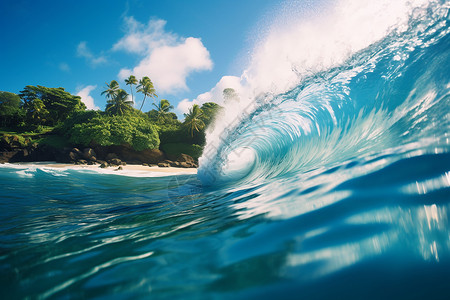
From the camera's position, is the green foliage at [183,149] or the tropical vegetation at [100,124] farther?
the green foliage at [183,149]

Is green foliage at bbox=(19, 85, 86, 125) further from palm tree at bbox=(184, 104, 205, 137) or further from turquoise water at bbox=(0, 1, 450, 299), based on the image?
turquoise water at bbox=(0, 1, 450, 299)

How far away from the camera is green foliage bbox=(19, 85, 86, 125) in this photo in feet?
103

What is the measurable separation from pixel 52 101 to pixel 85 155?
17998 mm

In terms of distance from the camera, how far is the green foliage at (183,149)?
1014 inches

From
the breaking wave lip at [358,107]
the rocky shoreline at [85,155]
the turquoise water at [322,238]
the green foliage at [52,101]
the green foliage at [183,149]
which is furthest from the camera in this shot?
the green foliage at [52,101]

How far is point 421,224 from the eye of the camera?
1004 millimetres

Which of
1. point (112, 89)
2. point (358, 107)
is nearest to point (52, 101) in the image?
point (112, 89)

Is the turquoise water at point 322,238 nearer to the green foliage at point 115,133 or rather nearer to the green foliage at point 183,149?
the green foliage at point 115,133

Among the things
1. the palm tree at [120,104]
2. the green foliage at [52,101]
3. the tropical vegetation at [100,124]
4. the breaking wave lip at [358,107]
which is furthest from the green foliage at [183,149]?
the breaking wave lip at [358,107]

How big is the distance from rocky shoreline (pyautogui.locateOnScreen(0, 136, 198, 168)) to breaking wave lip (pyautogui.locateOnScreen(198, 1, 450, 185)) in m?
18.0

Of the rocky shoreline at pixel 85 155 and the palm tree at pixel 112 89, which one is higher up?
the palm tree at pixel 112 89

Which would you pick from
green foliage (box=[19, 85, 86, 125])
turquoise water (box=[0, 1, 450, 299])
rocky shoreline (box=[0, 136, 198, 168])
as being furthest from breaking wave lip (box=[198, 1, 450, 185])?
green foliage (box=[19, 85, 86, 125])

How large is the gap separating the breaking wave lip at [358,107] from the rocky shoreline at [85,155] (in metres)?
18.0

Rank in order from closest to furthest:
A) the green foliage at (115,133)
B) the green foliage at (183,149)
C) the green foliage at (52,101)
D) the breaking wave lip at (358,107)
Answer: the breaking wave lip at (358,107), the green foliage at (115,133), the green foliage at (183,149), the green foliage at (52,101)
